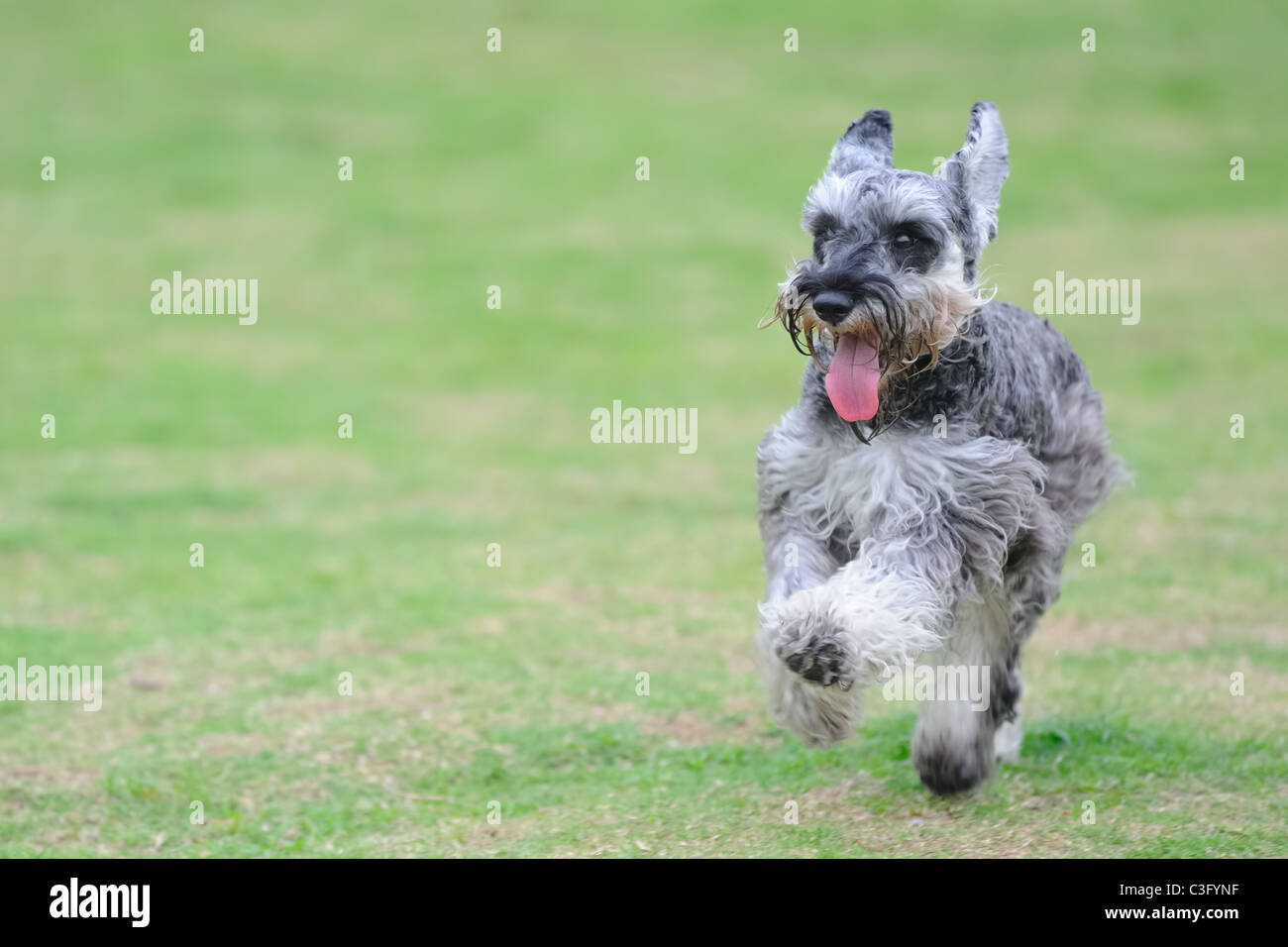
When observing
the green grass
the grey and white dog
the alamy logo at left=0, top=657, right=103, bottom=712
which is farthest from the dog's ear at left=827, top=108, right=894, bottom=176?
the alamy logo at left=0, top=657, right=103, bottom=712

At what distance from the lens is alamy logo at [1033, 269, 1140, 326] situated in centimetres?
2141

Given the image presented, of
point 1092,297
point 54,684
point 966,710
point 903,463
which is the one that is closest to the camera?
point 903,463

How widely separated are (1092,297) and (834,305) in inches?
687

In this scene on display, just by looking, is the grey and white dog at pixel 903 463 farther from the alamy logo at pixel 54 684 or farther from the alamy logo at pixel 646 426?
the alamy logo at pixel 646 426

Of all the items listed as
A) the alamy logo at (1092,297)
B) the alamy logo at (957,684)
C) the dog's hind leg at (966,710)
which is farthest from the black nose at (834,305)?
the alamy logo at (1092,297)

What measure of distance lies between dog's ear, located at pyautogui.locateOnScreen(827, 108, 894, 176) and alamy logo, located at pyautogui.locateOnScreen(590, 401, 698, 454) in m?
9.98

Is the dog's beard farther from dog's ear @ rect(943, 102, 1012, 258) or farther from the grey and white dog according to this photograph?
dog's ear @ rect(943, 102, 1012, 258)

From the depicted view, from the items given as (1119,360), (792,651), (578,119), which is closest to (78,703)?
(792,651)

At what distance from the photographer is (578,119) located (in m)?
28.9

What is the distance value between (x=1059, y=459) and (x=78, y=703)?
18.7 feet

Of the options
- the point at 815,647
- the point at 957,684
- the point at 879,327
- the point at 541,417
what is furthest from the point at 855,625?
the point at 541,417

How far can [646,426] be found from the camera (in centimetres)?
1777

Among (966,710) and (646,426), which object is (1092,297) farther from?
(966,710)
